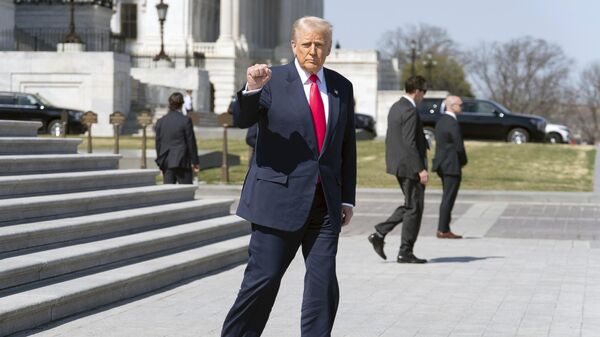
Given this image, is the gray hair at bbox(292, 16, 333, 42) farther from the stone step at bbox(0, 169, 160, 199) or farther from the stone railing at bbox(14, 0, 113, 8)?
the stone railing at bbox(14, 0, 113, 8)

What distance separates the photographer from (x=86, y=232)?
12.1 metres

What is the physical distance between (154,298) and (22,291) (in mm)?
1521

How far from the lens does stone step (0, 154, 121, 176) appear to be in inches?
508

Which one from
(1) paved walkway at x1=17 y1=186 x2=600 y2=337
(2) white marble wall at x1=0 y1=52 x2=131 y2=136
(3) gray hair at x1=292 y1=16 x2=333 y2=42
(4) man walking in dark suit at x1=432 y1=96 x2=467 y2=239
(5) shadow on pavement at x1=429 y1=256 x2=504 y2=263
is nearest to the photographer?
(3) gray hair at x1=292 y1=16 x2=333 y2=42

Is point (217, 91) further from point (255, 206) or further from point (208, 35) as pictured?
point (255, 206)

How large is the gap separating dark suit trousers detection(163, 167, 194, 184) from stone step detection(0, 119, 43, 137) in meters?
3.10

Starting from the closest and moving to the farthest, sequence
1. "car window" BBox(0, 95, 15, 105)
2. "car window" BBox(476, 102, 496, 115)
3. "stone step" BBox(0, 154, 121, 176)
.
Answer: "stone step" BBox(0, 154, 121, 176) → "car window" BBox(0, 95, 15, 105) → "car window" BBox(476, 102, 496, 115)

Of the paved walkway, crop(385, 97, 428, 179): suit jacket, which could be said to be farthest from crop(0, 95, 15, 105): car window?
crop(385, 97, 428, 179): suit jacket

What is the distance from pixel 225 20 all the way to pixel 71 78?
133 ft

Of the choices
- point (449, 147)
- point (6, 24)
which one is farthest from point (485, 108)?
point (449, 147)

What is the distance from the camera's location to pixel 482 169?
33.1 m

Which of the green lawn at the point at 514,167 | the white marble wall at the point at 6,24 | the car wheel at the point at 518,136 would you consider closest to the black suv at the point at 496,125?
the car wheel at the point at 518,136

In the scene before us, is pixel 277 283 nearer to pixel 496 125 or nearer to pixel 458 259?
pixel 458 259

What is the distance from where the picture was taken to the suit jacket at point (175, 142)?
17.7 m
